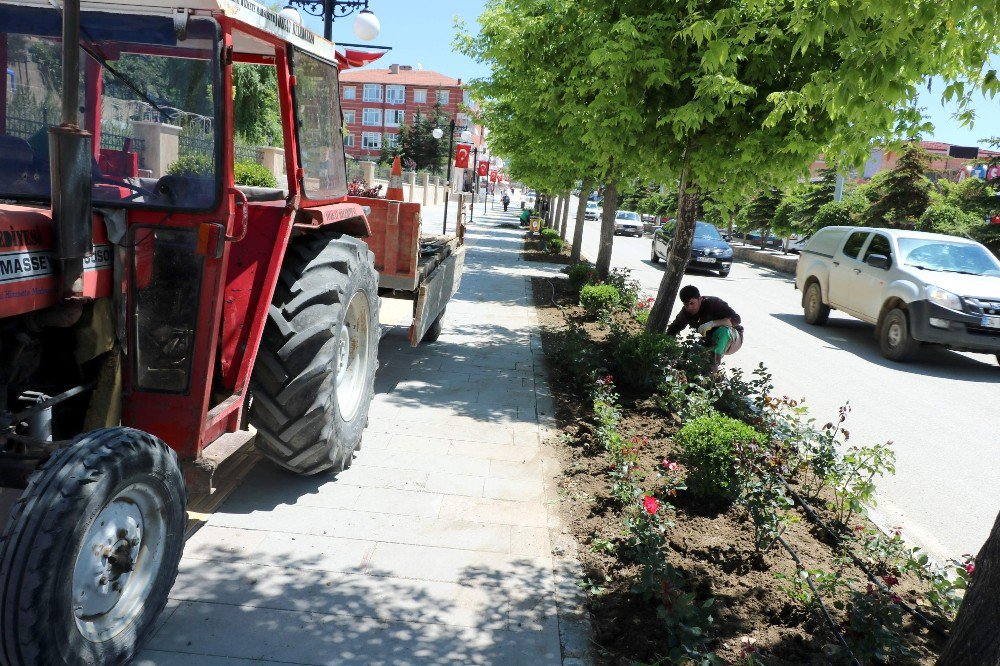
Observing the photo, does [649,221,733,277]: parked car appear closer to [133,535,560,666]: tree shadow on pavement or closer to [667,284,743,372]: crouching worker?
[667,284,743,372]: crouching worker

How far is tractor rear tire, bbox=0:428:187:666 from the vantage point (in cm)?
231

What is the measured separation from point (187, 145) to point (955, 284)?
10701mm

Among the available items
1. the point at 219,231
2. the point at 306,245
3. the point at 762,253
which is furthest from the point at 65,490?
the point at 762,253

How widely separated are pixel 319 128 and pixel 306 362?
1.65 metres

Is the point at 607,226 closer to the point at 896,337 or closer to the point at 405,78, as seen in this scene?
the point at 896,337

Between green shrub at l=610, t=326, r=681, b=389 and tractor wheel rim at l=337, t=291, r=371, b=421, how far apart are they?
281 cm

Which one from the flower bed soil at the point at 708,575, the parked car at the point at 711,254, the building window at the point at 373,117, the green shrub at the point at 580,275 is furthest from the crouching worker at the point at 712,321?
the building window at the point at 373,117

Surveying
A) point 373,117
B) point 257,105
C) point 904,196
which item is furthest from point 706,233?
point 373,117

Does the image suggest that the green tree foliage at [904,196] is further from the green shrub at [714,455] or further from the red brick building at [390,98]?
the red brick building at [390,98]

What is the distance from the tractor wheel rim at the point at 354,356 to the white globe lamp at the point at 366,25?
6.71m

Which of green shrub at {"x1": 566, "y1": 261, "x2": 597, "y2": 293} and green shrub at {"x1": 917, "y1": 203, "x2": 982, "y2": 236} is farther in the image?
green shrub at {"x1": 917, "y1": 203, "x2": 982, "y2": 236}

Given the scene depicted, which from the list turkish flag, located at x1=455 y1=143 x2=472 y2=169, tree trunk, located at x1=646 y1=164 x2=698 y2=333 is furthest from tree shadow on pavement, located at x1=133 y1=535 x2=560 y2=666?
turkish flag, located at x1=455 y1=143 x2=472 y2=169

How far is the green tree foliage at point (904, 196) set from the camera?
23828mm

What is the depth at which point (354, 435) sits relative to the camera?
4.98m
